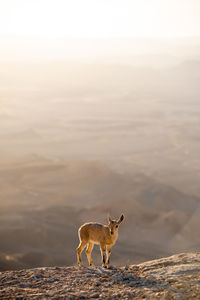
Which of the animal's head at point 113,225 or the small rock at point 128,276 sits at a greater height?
the animal's head at point 113,225

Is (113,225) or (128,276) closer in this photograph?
(128,276)

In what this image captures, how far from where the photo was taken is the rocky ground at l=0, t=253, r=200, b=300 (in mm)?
10289

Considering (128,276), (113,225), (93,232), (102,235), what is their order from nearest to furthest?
(128,276)
(113,225)
(102,235)
(93,232)

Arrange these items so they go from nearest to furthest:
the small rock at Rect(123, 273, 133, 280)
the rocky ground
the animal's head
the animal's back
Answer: the rocky ground, the small rock at Rect(123, 273, 133, 280), the animal's head, the animal's back

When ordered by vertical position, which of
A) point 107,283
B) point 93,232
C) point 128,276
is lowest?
point 107,283

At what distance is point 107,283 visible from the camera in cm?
1138

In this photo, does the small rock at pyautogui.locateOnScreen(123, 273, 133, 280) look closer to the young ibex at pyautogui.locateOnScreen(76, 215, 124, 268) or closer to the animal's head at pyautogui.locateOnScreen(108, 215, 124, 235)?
the young ibex at pyautogui.locateOnScreen(76, 215, 124, 268)

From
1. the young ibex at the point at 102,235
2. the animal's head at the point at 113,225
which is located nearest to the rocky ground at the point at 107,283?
the young ibex at the point at 102,235

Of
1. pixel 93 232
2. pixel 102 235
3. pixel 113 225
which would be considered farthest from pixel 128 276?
pixel 93 232

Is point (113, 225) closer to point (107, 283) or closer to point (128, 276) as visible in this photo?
point (128, 276)

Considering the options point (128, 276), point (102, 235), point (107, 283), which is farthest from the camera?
point (102, 235)

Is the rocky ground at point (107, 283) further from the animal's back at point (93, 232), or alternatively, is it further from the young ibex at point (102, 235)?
the animal's back at point (93, 232)

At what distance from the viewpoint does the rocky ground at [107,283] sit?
10.3 meters

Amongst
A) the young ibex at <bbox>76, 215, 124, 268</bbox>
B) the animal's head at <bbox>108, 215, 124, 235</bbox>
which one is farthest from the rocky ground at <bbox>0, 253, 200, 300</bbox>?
the animal's head at <bbox>108, 215, 124, 235</bbox>
